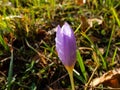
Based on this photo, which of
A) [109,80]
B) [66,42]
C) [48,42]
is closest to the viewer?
[66,42]

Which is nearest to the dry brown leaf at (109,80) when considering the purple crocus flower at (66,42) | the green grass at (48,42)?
the green grass at (48,42)

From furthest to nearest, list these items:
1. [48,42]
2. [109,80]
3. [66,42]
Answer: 1. [48,42]
2. [109,80]
3. [66,42]

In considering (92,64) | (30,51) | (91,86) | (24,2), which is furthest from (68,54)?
(24,2)

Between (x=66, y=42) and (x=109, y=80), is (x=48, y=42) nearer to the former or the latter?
(x=109, y=80)

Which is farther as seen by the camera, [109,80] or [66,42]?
[109,80]

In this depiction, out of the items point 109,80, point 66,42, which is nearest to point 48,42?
point 109,80

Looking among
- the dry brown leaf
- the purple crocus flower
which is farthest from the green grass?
the purple crocus flower
